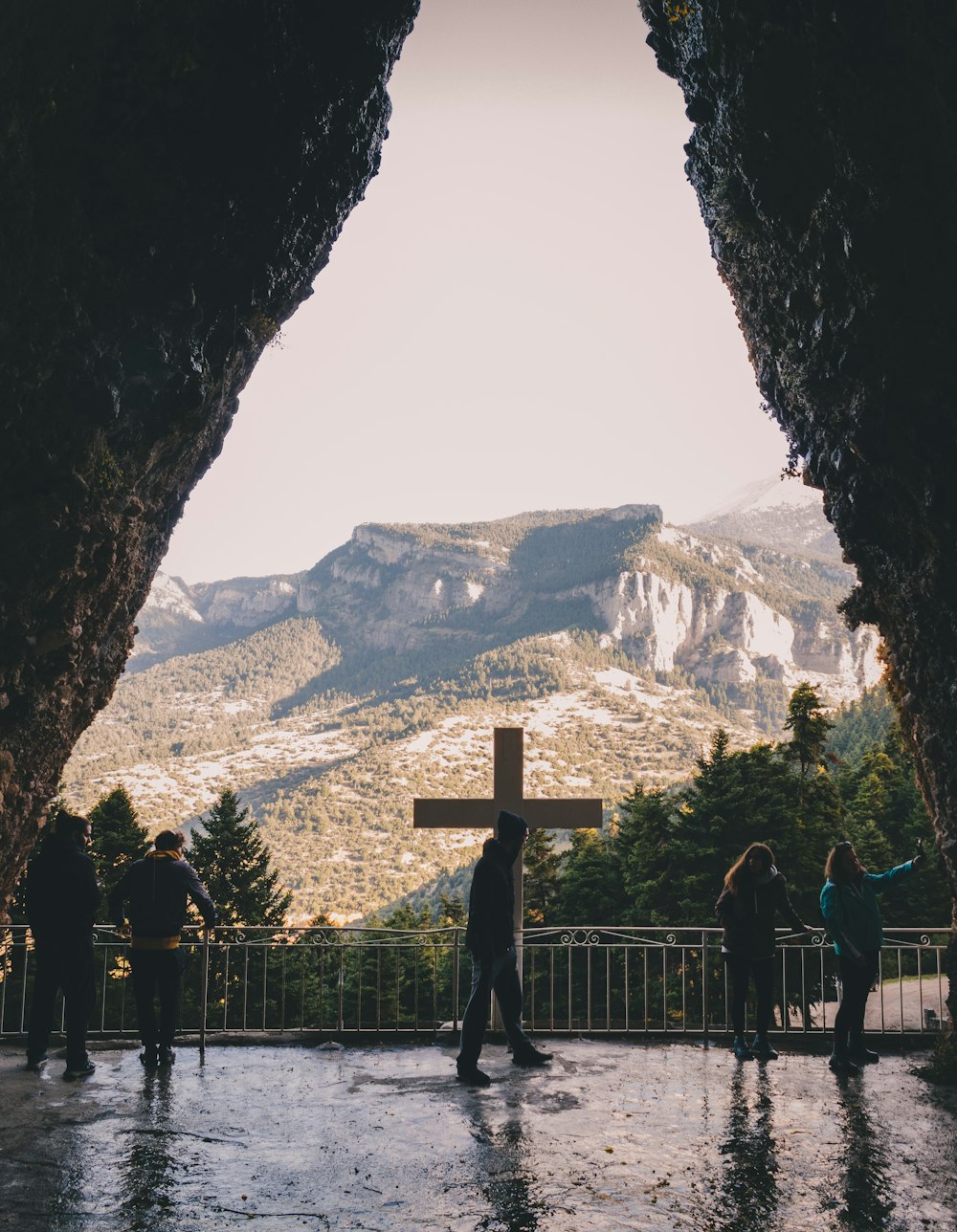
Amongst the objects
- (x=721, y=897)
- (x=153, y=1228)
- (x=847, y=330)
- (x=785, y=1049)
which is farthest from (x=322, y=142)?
(x=785, y=1049)

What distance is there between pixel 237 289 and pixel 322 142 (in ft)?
4.39

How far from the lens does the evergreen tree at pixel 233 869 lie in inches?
1241

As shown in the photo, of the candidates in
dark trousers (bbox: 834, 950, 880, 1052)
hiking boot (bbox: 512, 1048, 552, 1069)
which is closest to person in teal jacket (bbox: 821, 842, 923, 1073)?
dark trousers (bbox: 834, 950, 880, 1052)

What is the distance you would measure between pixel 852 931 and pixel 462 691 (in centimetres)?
14926

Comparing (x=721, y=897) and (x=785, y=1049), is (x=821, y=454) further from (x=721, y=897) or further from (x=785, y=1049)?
(x=785, y=1049)

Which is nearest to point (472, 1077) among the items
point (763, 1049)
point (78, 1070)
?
point (763, 1049)

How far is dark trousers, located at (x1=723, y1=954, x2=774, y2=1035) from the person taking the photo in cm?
668

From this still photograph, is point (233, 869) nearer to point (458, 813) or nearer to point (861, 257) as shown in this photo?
point (458, 813)

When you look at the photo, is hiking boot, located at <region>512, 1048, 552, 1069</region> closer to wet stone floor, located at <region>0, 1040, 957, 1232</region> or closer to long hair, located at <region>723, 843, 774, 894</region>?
wet stone floor, located at <region>0, 1040, 957, 1232</region>

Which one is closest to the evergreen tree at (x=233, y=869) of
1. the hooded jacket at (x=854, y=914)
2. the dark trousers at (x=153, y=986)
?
the dark trousers at (x=153, y=986)

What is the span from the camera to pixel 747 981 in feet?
21.9

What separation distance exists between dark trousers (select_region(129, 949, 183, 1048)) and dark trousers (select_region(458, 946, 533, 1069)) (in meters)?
2.00

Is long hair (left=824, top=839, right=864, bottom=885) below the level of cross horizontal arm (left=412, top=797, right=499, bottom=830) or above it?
below

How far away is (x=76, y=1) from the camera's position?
5.10m
